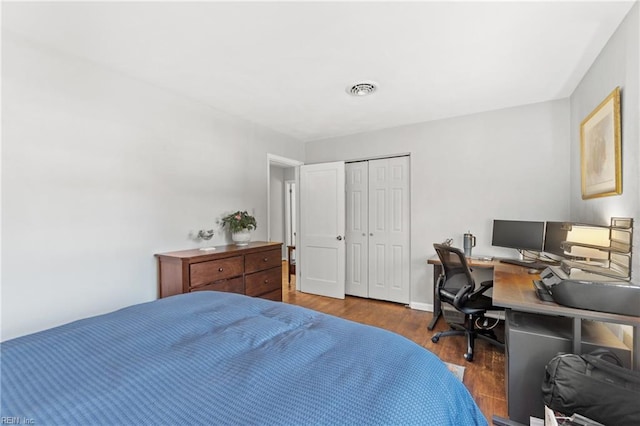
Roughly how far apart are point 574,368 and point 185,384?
5.51 feet

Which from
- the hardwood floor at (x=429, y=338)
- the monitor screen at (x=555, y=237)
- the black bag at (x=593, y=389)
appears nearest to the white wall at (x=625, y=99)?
the monitor screen at (x=555, y=237)

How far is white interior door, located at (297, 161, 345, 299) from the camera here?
4066 millimetres

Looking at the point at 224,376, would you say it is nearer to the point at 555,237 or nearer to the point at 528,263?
the point at 555,237

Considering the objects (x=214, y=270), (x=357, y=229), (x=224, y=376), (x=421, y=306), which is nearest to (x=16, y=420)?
(x=224, y=376)

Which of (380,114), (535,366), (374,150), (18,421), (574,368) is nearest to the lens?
(18,421)

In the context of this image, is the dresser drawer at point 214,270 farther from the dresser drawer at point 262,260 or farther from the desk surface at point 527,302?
the desk surface at point 527,302

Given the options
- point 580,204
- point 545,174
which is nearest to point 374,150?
point 545,174

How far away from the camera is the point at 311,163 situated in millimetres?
4461

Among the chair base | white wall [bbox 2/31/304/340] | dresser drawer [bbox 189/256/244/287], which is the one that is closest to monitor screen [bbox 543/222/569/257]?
the chair base

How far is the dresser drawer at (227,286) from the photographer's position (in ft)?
8.04

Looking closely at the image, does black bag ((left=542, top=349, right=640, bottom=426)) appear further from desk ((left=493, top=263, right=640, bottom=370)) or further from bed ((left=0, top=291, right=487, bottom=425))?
bed ((left=0, top=291, right=487, bottom=425))

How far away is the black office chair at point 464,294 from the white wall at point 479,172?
0.82m

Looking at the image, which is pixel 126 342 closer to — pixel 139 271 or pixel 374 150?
pixel 139 271

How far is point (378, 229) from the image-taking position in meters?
3.95
